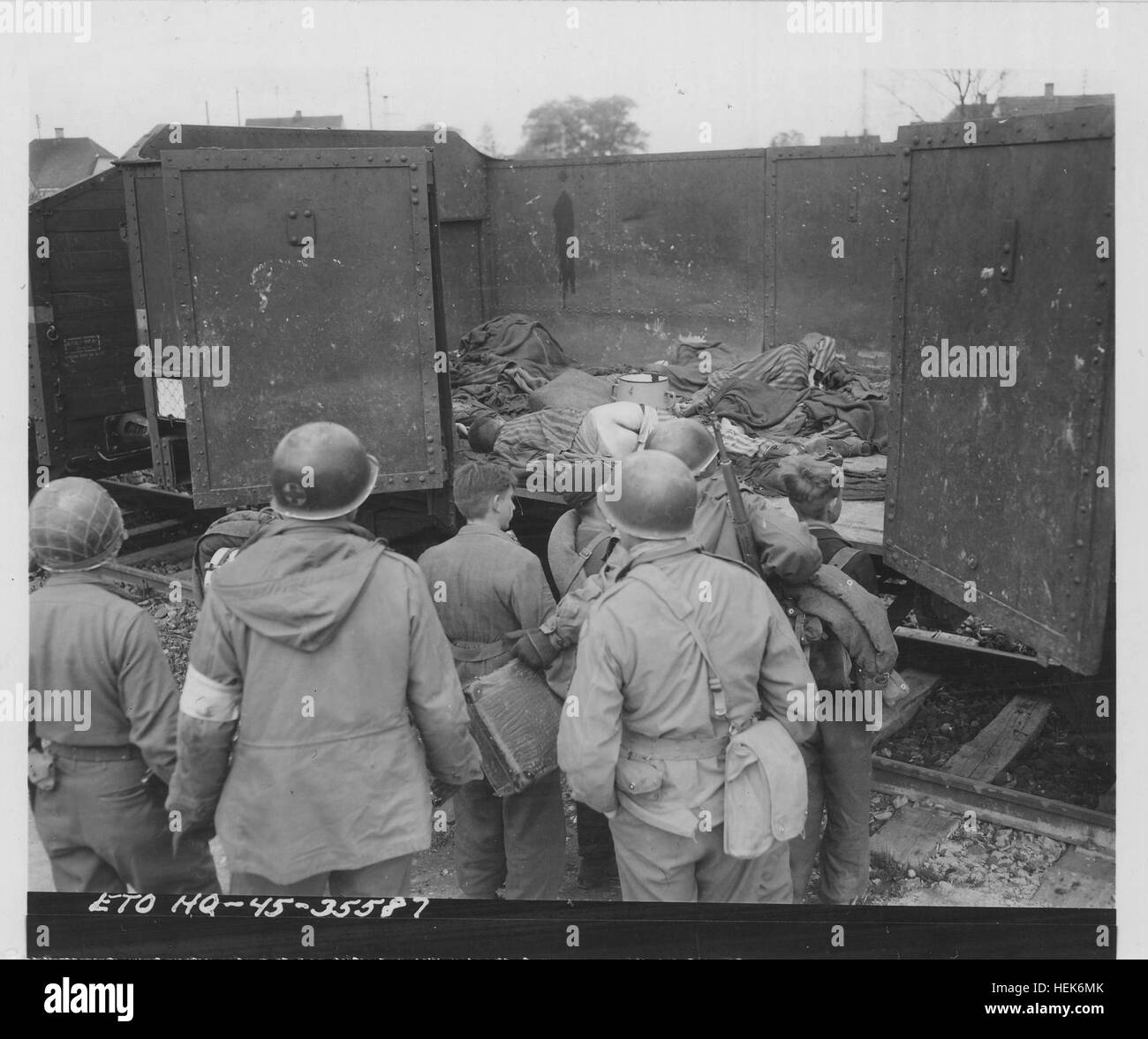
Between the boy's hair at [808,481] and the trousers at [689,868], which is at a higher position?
the boy's hair at [808,481]

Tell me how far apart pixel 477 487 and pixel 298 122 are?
733 cm

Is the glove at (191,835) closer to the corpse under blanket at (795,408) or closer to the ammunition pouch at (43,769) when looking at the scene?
the ammunition pouch at (43,769)

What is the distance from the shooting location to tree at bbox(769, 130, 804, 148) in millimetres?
8610

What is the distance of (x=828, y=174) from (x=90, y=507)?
6542 millimetres

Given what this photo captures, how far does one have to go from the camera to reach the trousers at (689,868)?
3.17 metres

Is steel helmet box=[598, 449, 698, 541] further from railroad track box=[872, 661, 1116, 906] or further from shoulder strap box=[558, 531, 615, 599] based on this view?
railroad track box=[872, 661, 1116, 906]

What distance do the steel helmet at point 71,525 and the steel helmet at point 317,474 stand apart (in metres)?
0.52

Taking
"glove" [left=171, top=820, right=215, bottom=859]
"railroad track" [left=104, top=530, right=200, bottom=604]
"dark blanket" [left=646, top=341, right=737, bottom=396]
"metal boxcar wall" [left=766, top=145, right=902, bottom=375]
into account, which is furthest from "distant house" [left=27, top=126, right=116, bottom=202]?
"glove" [left=171, top=820, right=215, bottom=859]

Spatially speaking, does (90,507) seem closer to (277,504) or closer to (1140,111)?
(277,504)

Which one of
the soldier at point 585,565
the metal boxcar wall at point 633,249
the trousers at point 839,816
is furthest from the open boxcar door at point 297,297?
the metal boxcar wall at point 633,249

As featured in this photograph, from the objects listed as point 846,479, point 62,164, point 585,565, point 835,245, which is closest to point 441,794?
point 585,565

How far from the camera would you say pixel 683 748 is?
3.07 metres
